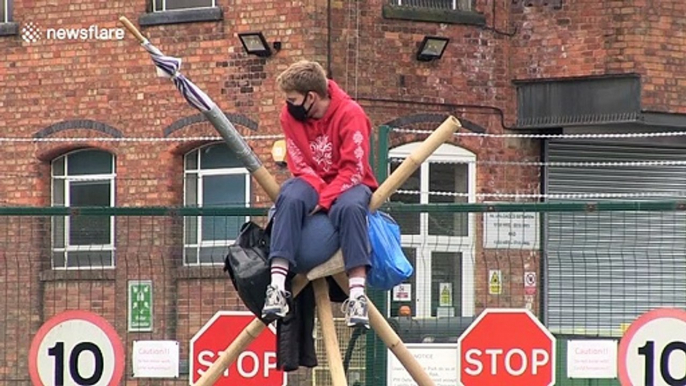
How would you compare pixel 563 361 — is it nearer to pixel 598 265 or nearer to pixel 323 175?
pixel 598 265

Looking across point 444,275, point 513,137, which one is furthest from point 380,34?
point 444,275

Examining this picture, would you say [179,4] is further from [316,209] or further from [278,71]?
[316,209]

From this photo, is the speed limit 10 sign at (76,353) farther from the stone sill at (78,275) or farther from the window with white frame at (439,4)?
the window with white frame at (439,4)

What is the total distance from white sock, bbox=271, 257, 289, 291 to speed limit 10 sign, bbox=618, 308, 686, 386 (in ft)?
8.12

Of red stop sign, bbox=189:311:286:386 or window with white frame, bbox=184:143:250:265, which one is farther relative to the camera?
window with white frame, bbox=184:143:250:265

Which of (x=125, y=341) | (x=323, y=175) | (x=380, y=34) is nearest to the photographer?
(x=323, y=175)

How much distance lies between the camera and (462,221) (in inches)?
402

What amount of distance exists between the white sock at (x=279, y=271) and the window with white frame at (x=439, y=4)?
12.3 metres

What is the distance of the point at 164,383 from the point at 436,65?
10409mm

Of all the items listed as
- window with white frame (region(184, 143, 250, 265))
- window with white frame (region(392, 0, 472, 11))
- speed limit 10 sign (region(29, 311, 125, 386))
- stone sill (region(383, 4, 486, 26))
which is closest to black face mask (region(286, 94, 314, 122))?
speed limit 10 sign (region(29, 311, 125, 386))

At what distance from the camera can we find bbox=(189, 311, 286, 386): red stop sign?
978 cm

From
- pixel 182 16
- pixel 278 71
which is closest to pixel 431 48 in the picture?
pixel 278 71

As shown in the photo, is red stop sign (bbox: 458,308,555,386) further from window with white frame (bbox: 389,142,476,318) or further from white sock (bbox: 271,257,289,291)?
white sock (bbox: 271,257,289,291)

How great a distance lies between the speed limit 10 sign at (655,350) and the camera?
30.2 feet
